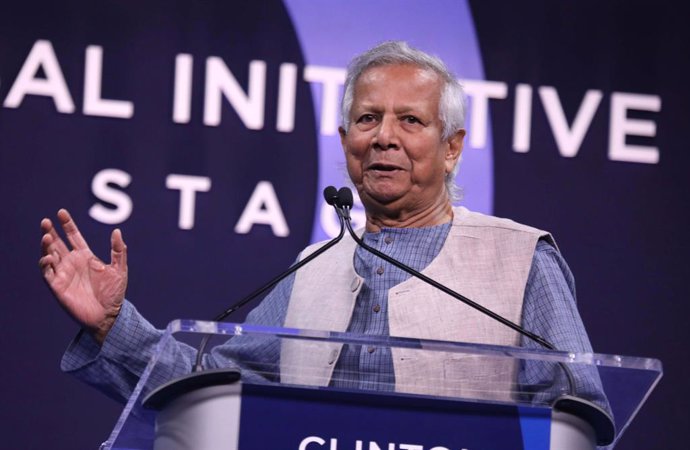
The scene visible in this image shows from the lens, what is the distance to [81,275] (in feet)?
6.07

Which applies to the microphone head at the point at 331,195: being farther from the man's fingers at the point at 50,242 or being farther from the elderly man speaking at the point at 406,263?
the man's fingers at the point at 50,242

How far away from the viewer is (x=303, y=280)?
93.6 inches

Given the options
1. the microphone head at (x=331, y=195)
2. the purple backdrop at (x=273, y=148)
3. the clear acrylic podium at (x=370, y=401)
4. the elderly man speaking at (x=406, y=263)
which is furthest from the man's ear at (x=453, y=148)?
the purple backdrop at (x=273, y=148)

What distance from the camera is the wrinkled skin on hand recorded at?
1826 mm

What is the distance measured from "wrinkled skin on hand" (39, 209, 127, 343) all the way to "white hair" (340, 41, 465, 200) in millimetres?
661

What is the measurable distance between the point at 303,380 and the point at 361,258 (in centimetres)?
88

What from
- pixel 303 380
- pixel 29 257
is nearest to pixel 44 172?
pixel 29 257

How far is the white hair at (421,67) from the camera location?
7.49ft

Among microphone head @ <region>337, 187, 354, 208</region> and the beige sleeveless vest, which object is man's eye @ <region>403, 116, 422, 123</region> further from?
microphone head @ <region>337, 187, 354, 208</region>

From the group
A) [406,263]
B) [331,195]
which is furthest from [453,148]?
[331,195]

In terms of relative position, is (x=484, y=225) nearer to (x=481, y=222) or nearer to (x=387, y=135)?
(x=481, y=222)

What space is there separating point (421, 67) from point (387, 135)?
155 millimetres

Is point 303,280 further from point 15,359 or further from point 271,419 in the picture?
point 15,359

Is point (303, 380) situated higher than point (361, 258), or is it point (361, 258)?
point (361, 258)
